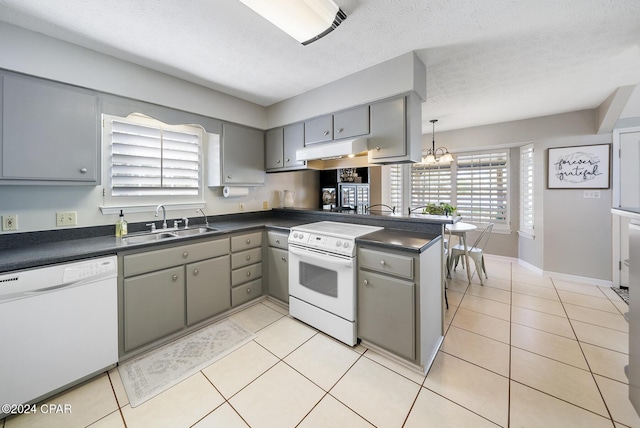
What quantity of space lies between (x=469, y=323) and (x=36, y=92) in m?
4.12

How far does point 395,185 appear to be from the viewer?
5.14 m

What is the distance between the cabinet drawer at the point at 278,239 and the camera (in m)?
2.65

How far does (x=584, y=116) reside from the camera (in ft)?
11.1

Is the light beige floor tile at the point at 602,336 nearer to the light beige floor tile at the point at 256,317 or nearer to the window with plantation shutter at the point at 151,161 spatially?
the light beige floor tile at the point at 256,317

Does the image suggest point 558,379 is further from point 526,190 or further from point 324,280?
point 526,190

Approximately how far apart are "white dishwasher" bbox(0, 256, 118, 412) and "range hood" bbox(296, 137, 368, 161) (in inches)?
76.8

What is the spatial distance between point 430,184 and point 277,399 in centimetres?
487

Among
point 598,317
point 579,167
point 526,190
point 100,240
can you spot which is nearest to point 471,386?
point 598,317

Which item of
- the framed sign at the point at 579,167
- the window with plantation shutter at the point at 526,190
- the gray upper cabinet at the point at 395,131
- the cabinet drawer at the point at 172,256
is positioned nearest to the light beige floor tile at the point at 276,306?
the cabinet drawer at the point at 172,256

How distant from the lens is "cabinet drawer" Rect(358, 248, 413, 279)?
174 cm

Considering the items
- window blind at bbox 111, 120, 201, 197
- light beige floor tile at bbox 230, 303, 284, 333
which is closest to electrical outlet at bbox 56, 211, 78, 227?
window blind at bbox 111, 120, 201, 197

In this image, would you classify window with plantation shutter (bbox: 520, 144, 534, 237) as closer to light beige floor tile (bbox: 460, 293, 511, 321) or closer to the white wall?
the white wall

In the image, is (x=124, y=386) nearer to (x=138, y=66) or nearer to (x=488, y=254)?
(x=138, y=66)

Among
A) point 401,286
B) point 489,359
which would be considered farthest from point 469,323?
point 401,286
